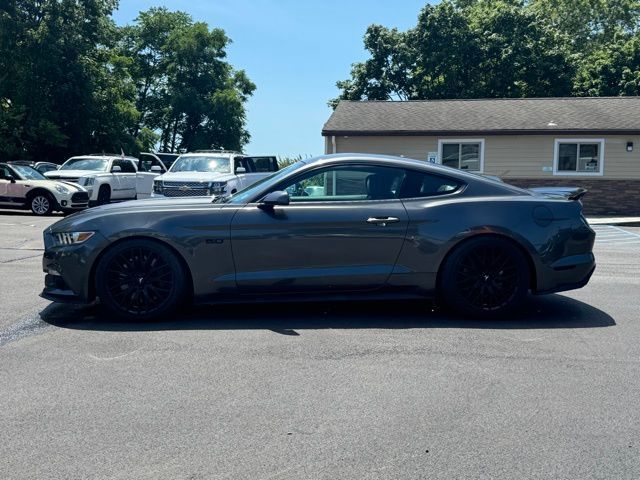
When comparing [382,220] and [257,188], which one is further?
[257,188]

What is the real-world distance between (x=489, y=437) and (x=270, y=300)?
8.96ft

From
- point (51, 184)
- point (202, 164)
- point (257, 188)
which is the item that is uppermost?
point (202, 164)

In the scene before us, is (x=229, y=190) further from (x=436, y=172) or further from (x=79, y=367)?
(x=79, y=367)

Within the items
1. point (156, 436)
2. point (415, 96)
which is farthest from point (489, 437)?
point (415, 96)

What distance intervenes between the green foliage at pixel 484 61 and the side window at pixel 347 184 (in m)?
35.0

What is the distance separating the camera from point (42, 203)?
1817cm

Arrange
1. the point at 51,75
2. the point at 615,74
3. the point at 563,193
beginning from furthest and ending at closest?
1. the point at 615,74
2. the point at 51,75
3. the point at 563,193

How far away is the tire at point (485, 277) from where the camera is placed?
5.92 meters

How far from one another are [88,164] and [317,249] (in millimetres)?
16881

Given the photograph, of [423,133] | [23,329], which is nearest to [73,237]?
[23,329]

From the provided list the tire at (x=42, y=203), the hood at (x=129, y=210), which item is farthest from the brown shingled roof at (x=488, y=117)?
the hood at (x=129, y=210)

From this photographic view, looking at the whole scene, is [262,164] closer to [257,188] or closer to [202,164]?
[202,164]

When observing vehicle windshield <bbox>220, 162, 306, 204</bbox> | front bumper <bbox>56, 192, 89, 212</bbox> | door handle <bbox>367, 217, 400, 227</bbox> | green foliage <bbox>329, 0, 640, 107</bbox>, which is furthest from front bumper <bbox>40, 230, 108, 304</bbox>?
green foliage <bbox>329, 0, 640, 107</bbox>

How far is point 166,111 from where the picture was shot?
180ft
